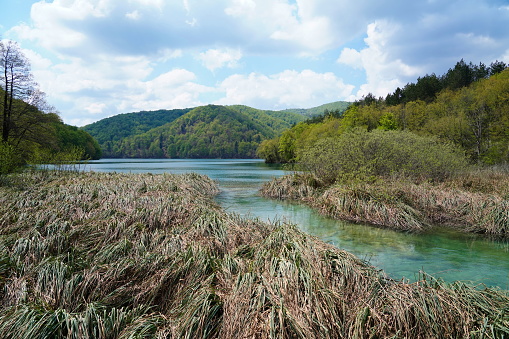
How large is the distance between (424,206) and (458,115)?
33694mm

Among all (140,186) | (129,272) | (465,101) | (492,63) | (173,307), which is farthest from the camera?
(492,63)

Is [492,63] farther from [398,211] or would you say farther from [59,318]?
[59,318]

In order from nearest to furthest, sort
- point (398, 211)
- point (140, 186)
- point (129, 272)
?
point (129, 272), point (398, 211), point (140, 186)

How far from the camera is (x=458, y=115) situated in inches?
1550

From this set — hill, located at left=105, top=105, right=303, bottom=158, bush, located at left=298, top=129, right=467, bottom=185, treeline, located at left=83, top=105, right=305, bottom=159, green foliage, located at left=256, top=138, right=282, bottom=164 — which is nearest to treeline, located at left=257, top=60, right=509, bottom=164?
bush, located at left=298, top=129, right=467, bottom=185

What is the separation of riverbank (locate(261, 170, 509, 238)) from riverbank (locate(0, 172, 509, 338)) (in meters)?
7.39

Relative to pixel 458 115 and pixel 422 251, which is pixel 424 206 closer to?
pixel 422 251

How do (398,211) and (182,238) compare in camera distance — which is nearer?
(182,238)

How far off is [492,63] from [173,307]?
8307 centimetres

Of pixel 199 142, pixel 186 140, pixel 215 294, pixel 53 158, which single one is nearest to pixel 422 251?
pixel 215 294

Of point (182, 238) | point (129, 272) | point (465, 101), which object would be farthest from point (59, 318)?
point (465, 101)

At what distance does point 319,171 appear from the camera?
21.8 m

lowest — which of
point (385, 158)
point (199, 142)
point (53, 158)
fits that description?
point (385, 158)

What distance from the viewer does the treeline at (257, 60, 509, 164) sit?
117ft
